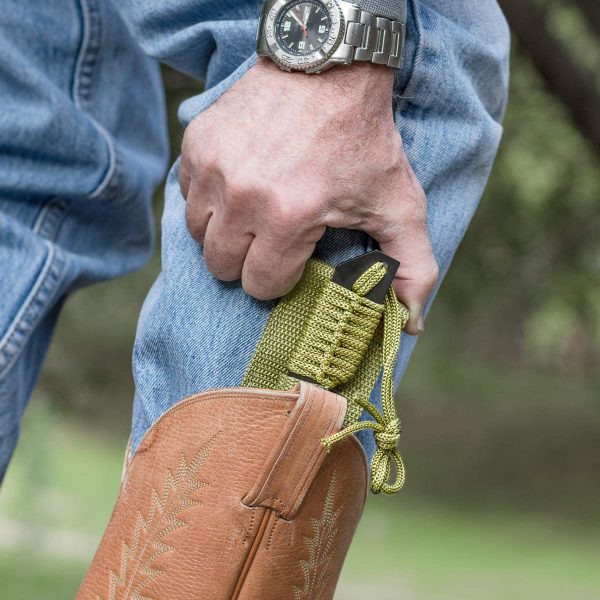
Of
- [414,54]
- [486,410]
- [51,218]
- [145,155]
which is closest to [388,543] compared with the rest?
[486,410]

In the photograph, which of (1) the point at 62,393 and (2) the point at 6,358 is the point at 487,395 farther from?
(2) the point at 6,358

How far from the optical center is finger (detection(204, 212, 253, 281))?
1.17 metres

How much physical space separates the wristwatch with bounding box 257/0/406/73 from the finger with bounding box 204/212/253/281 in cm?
20

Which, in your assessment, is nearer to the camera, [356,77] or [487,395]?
[356,77]

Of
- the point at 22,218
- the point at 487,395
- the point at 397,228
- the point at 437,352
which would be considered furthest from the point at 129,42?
the point at 487,395

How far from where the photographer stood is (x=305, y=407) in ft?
3.77

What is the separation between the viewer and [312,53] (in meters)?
1.15

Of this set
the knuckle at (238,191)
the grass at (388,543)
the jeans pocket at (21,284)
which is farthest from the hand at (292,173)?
the grass at (388,543)

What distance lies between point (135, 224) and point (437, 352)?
1289 cm

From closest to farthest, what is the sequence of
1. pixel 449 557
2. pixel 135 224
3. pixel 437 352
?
pixel 135 224
pixel 449 557
pixel 437 352

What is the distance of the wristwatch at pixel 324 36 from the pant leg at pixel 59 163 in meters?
0.45

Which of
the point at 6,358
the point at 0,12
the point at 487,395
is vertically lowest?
the point at 487,395

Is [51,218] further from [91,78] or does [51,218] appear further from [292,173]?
[292,173]

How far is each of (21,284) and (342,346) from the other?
51cm
